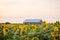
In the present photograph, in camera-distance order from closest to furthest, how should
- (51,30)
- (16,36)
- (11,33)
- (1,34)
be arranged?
(51,30) → (16,36) → (11,33) → (1,34)

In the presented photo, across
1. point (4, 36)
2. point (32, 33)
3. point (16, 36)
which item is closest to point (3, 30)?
point (4, 36)

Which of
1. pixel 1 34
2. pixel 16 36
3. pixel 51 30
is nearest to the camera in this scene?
pixel 51 30

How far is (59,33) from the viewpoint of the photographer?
2383 mm

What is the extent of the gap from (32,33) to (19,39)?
0.93 ft

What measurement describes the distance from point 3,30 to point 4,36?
11cm

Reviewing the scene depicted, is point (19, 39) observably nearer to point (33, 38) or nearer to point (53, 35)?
point (33, 38)

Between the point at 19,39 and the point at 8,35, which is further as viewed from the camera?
the point at 8,35

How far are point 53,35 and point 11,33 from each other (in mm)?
909

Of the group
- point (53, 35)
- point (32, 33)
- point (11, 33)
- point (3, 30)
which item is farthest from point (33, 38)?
point (3, 30)

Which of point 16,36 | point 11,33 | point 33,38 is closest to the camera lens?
point 33,38

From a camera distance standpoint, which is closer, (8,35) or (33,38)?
(33,38)

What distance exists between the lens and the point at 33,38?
7.54ft

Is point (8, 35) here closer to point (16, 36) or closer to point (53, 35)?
point (16, 36)

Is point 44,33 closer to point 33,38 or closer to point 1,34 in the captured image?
point 33,38
